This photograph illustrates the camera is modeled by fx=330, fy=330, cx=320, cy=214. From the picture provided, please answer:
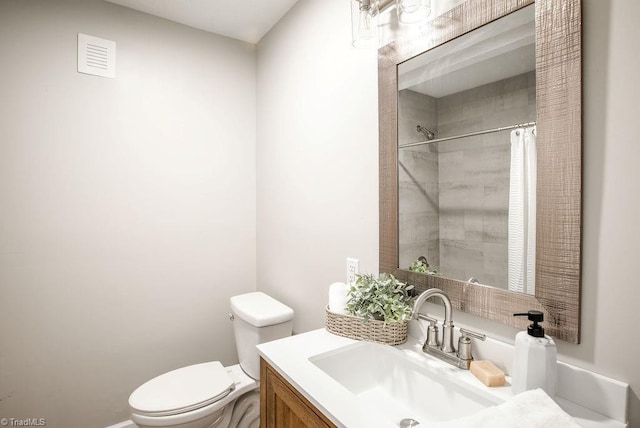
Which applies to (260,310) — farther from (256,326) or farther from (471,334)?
(471,334)

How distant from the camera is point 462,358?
99 centimetres

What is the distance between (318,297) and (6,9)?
6.84 feet

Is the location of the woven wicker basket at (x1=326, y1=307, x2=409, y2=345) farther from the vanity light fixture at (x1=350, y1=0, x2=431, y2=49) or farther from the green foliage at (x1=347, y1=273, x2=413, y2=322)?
the vanity light fixture at (x1=350, y1=0, x2=431, y2=49)

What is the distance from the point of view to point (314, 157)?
5.68ft

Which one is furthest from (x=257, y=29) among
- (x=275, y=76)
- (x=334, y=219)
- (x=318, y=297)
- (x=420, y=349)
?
(x=420, y=349)

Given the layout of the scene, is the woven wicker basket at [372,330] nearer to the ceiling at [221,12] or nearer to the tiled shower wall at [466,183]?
the tiled shower wall at [466,183]

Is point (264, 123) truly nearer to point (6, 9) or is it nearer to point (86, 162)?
point (86, 162)

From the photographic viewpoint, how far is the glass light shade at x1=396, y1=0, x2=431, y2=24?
1.12 meters

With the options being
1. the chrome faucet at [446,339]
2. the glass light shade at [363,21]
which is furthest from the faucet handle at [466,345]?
the glass light shade at [363,21]

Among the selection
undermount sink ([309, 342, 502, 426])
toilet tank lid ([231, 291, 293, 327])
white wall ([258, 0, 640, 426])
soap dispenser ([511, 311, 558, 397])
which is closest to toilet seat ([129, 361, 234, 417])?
toilet tank lid ([231, 291, 293, 327])

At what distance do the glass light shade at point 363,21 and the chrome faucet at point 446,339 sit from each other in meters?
0.99

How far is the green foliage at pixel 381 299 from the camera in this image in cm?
112

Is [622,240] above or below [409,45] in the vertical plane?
below

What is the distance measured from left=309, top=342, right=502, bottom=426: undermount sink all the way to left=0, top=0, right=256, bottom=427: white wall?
131cm
